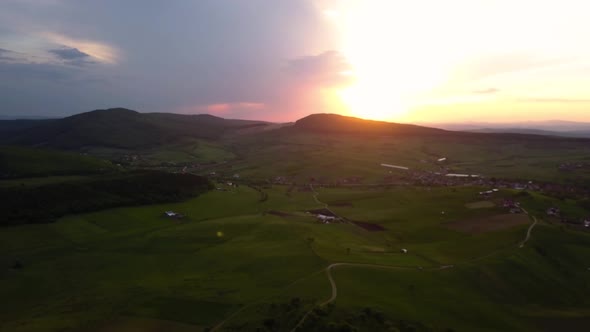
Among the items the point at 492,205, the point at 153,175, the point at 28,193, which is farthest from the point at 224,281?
the point at 153,175

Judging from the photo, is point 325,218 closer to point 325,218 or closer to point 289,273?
point 325,218

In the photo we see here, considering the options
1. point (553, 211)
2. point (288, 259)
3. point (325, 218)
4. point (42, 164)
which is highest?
point (42, 164)

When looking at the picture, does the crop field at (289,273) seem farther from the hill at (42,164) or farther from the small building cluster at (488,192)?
the hill at (42,164)

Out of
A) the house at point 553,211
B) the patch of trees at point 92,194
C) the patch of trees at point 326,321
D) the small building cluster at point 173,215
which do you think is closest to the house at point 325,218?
the small building cluster at point 173,215

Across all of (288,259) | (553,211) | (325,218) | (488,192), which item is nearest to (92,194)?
(325,218)

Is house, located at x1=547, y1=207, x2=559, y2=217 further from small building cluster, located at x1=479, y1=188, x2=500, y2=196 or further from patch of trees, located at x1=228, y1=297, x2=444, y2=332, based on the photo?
patch of trees, located at x1=228, y1=297, x2=444, y2=332

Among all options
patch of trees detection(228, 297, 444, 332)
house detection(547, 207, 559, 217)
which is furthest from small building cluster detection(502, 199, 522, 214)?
patch of trees detection(228, 297, 444, 332)
